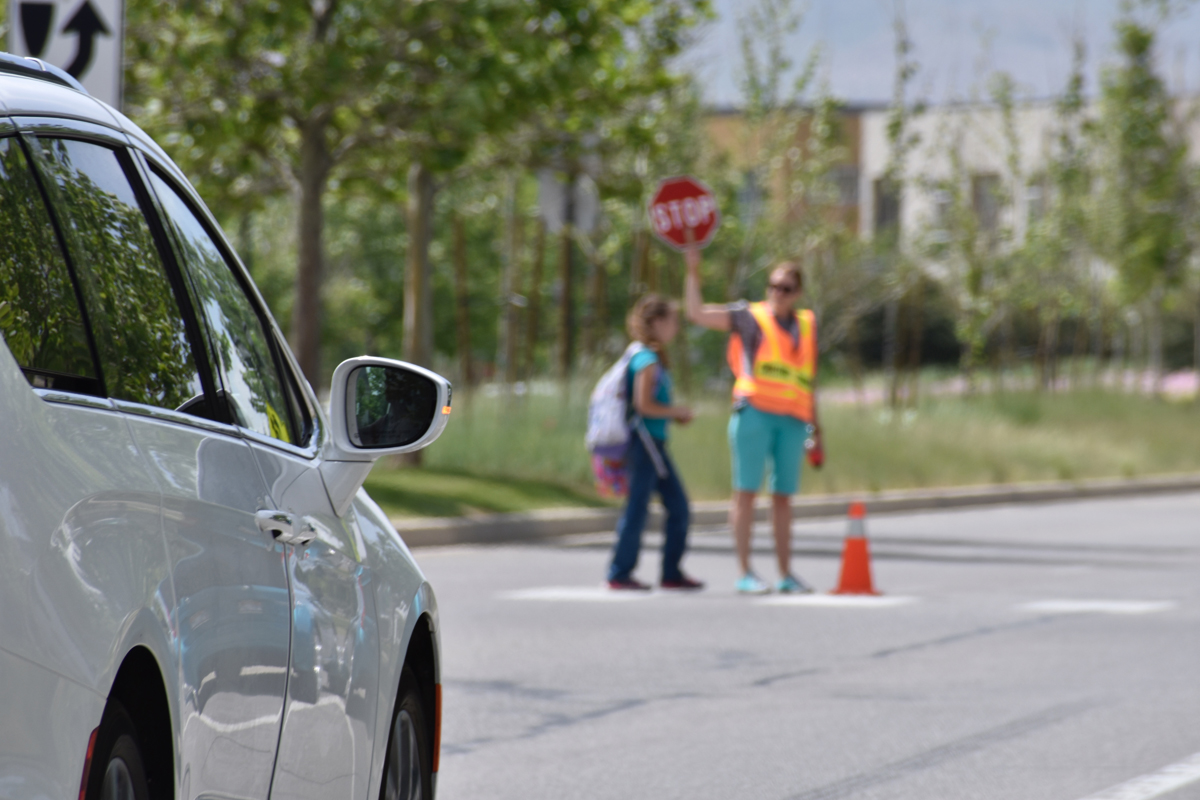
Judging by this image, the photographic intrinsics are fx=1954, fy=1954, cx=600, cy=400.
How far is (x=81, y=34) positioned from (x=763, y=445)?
15.0 feet

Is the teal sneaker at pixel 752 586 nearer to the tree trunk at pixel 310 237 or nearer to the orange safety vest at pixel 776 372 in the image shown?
the orange safety vest at pixel 776 372

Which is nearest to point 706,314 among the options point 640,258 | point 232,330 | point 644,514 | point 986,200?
point 644,514

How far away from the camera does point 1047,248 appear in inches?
1254

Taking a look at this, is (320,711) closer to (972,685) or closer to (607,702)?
(607,702)

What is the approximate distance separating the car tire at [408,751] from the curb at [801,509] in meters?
9.57

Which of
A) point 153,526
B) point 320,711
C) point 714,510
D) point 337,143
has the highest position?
point 337,143

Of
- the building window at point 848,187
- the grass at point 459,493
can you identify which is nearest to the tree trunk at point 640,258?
the grass at point 459,493

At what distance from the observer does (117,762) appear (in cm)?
261

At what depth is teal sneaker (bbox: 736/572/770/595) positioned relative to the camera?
1149 centimetres

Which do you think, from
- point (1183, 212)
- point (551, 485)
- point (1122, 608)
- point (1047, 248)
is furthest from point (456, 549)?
point (1183, 212)

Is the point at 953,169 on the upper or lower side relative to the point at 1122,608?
upper

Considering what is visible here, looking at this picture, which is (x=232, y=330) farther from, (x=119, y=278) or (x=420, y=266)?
(x=420, y=266)

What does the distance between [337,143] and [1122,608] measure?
10218 millimetres

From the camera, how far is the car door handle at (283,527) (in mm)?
3264
